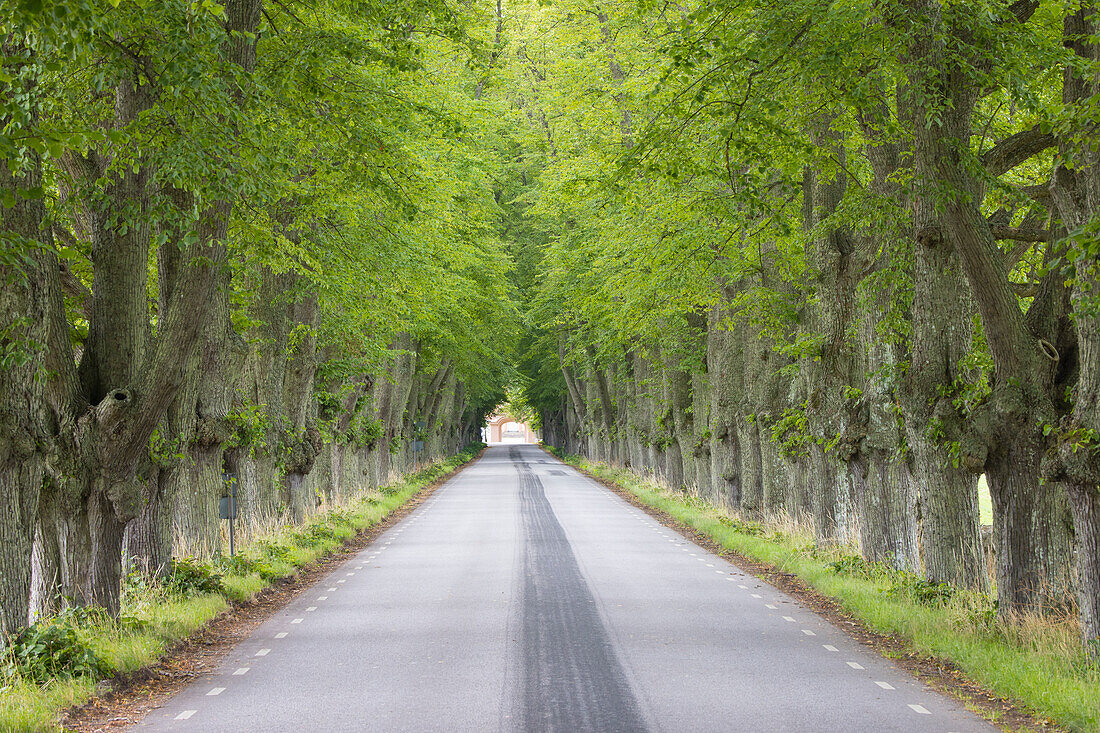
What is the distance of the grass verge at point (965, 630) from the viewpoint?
6.97 m

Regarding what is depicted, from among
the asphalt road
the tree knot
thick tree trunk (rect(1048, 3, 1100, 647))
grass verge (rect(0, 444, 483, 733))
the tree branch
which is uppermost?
the tree branch

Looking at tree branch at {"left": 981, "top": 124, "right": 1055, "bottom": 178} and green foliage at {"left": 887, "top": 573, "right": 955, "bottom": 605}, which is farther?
green foliage at {"left": 887, "top": 573, "right": 955, "bottom": 605}

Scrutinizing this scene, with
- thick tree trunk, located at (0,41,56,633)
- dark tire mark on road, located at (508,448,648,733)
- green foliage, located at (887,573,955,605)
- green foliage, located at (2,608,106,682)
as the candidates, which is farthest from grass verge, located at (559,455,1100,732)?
thick tree trunk, located at (0,41,56,633)

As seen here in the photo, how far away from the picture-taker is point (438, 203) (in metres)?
18.8

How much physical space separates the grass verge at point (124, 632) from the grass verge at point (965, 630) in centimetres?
669

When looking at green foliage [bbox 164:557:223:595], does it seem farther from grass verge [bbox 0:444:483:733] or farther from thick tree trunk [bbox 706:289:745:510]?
thick tree trunk [bbox 706:289:745:510]

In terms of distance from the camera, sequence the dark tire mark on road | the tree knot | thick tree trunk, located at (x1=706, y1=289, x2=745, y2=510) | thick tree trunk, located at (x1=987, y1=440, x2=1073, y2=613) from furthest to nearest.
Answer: thick tree trunk, located at (x1=706, y1=289, x2=745, y2=510) < the tree knot < thick tree trunk, located at (x1=987, y1=440, x2=1073, y2=613) < the dark tire mark on road

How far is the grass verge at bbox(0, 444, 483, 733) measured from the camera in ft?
22.6

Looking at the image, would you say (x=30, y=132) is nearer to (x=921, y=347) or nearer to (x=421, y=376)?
(x=921, y=347)

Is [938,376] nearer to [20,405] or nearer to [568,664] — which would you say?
[568,664]

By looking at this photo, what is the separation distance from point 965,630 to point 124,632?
7851mm

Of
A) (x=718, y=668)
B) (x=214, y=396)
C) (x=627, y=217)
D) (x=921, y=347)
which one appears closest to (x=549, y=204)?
(x=627, y=217)

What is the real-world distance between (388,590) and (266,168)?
6.47 m

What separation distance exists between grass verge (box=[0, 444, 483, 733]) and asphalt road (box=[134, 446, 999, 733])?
2.16 ft
